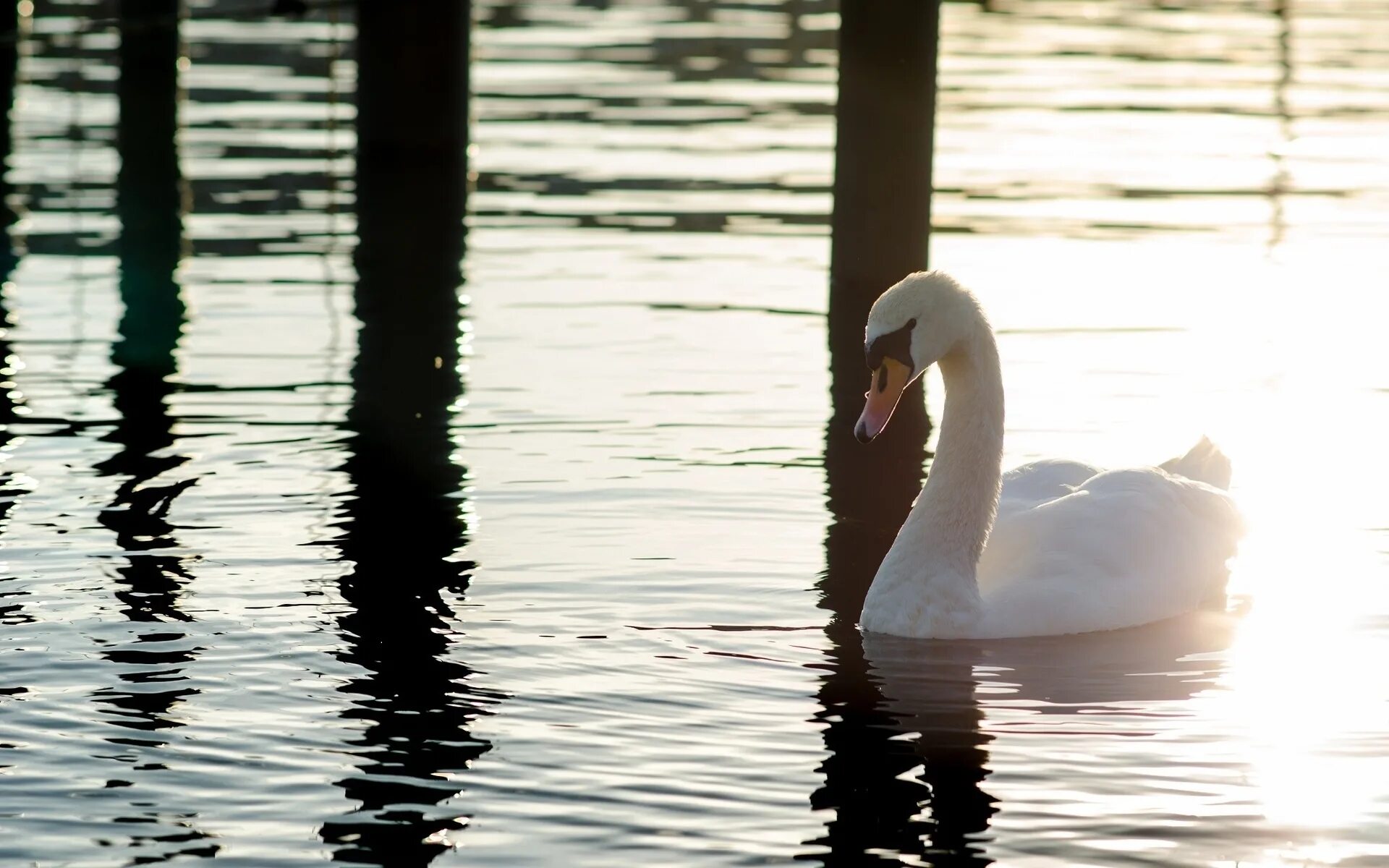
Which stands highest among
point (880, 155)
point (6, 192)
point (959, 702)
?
point (880, 155)

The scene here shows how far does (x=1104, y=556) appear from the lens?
824 cm

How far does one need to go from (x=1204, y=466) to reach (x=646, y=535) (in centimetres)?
225

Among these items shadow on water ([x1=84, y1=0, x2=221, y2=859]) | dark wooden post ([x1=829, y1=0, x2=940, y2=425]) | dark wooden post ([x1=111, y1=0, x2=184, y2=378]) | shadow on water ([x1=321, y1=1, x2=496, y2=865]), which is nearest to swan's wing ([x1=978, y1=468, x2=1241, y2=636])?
shadow on water ([x1=321, y1=1, x2=496, y2=865])

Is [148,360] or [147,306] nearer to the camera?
[148,360]

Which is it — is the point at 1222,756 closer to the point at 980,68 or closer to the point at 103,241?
the point at 103,241

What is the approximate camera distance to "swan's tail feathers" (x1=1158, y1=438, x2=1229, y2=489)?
9305mm

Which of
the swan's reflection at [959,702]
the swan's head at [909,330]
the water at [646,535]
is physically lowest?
the swan's reflection at [959,702]

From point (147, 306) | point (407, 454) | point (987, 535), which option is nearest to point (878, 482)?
point (987, 535)

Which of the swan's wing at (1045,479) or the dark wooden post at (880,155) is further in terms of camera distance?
the dark wooden post at (880,155)

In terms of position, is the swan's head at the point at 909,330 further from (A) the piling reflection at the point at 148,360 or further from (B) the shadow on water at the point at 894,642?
(A) the piling reflection at the point at 148,360

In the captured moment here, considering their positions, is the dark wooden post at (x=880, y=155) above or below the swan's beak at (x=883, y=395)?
above

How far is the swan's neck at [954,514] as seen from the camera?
7934 millimetres

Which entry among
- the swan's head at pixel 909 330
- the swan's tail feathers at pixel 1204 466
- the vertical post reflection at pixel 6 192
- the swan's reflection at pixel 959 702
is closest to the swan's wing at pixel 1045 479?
the swan's tail feathers at pixel 1204 466

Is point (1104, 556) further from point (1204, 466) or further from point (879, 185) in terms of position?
point (879, 185)
